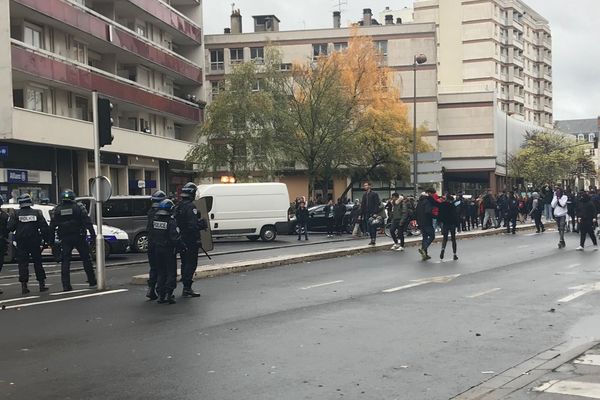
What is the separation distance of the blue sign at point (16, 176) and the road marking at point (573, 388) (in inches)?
988

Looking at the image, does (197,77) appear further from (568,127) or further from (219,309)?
(568,127)

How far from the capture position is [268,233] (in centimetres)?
2669

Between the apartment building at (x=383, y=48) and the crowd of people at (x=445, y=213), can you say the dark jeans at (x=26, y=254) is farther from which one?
the apartment building at (x=383, y=48)

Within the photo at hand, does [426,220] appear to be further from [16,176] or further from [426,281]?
[16,176]

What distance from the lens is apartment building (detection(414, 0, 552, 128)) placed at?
84.9 meters

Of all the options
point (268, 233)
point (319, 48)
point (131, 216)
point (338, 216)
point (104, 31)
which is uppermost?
point (319, 48)

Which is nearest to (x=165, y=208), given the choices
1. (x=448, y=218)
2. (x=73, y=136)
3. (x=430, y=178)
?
(x=448, y=218)

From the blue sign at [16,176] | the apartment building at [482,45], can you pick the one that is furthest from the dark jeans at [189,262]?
the apartment building at [482,45]

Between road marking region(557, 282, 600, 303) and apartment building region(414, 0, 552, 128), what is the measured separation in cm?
7357

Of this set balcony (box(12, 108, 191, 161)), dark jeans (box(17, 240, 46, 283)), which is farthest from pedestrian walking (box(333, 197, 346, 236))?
dark jeans (box(17, 240, 46, 283))

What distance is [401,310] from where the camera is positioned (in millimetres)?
9234

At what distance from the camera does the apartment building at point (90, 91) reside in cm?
2680

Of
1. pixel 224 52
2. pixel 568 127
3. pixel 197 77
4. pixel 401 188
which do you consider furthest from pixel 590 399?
pixel 568 127

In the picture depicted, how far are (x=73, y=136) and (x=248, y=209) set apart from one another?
916cm
